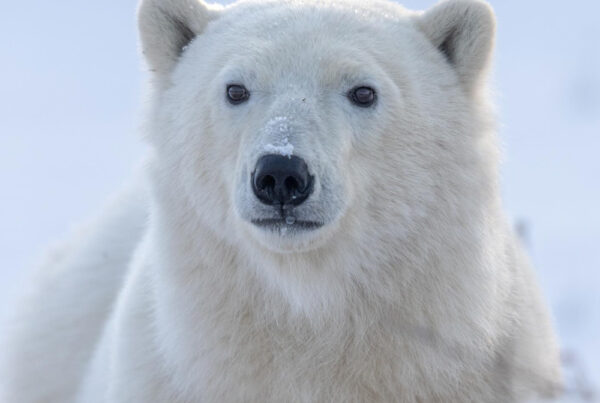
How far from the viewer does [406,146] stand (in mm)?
4125

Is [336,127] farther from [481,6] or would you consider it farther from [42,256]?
[42,256]

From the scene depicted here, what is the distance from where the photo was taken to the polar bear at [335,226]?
13.0 ft

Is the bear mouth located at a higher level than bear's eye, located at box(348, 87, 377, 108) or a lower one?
lower

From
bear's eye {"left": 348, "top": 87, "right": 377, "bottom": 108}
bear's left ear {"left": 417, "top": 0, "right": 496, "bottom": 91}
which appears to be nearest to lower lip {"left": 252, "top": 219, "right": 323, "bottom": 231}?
bear's eye {"left": 348, "top": 87, "right": 377, "bottom": 108}

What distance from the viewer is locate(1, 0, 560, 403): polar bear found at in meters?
3.97

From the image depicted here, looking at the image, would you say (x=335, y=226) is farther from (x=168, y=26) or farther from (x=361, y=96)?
(x=168, y=26)

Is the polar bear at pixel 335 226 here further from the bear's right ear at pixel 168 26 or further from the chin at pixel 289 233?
the bear's right ear at pixel 168 26

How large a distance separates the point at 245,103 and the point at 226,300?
78cm

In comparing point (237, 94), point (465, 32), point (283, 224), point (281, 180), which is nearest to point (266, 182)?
point (281, 180)

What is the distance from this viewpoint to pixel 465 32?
438 centimetres

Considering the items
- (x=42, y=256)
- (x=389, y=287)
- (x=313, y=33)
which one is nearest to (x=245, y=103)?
(x=313, y=33)

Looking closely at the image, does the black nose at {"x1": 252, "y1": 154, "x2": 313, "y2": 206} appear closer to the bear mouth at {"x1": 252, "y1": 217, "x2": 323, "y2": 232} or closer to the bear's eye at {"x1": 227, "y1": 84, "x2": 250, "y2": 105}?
the bear mouth at {"x1": 252, "y1": 217, "x2": 323, "y2": 232}

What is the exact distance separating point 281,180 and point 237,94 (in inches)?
25.7

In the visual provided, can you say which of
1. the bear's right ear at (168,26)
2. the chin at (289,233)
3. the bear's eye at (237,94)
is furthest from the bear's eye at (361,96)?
the bear's right ear at (168,26)
